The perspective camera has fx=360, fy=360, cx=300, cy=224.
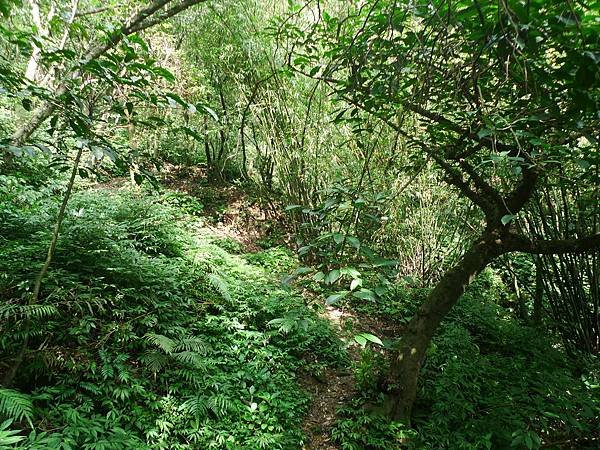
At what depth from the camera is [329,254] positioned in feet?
3.26

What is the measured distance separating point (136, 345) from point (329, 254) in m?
1.94

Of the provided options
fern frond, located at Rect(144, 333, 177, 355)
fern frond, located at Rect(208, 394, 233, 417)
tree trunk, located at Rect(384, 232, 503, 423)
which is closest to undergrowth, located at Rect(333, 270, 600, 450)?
tree trunk, located at Rect(384, 232, 503, 423)

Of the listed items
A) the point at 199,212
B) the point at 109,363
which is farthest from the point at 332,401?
the point at 199,212

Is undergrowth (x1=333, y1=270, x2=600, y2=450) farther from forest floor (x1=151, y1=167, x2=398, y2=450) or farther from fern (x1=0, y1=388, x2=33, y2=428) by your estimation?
fern (x1=0, y1=388, x2=33, y2=428)

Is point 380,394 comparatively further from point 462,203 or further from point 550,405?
point 462,203

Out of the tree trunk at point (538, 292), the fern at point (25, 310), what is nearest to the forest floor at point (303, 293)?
the fern at point (25, 310)

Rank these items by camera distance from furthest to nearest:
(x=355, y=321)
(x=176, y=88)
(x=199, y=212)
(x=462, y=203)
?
1. (x=176, y=88)
2. (x=199, y=212)
3. (x=462, y=203)
4. (x=355, y=321)

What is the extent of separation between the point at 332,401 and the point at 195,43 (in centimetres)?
569

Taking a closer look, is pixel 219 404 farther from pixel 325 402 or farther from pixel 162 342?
pixel 325 402

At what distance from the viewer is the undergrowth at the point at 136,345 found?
1.86 metres

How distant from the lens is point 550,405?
2.27 meters

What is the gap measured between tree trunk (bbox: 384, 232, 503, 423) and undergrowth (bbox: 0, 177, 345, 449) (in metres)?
0.68

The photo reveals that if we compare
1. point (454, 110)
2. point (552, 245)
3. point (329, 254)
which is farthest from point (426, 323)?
point (329, 254)

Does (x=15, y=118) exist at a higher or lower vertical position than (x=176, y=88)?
lower
